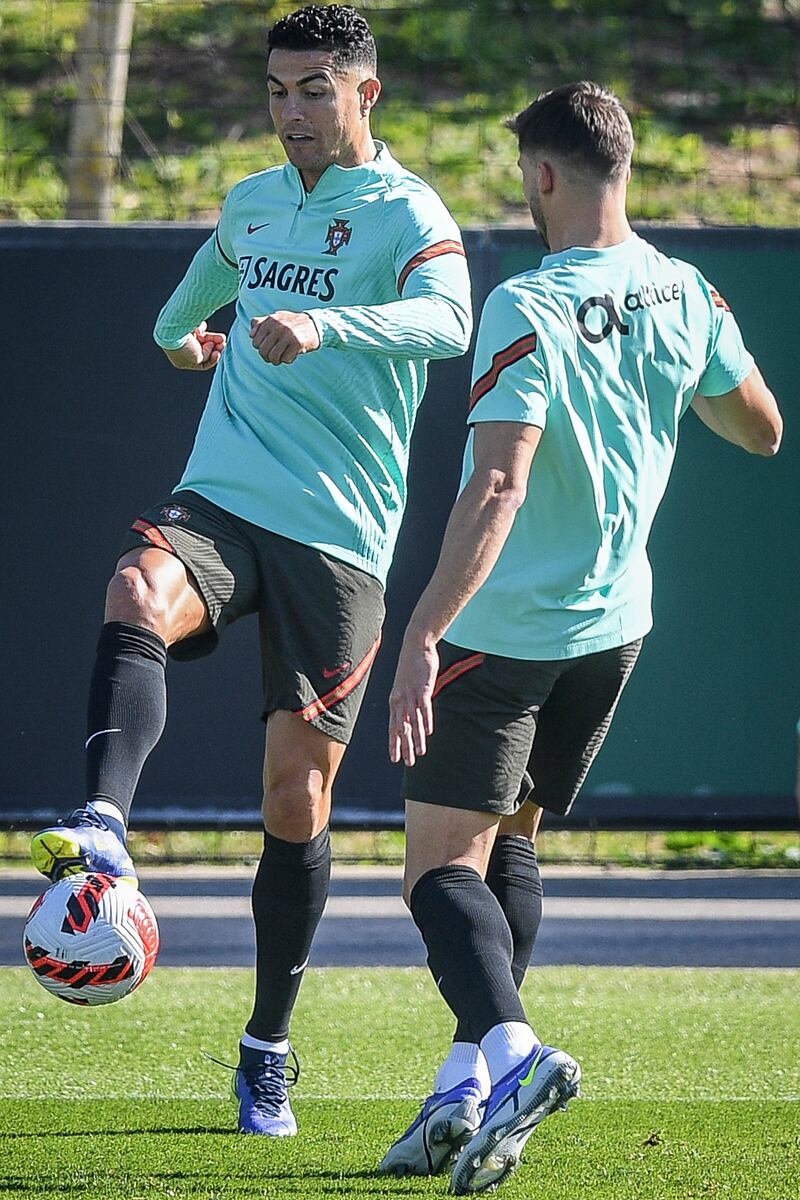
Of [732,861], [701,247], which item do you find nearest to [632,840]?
[732,861]

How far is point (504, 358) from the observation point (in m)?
2.82

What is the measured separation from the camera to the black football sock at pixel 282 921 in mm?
3586

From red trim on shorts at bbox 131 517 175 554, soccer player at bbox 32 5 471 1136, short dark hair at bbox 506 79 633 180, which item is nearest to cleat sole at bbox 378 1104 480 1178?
soccer player at bbox 32 5 471 1136

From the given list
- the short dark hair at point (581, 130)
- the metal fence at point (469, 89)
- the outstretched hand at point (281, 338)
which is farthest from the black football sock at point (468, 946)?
the metal fence at point (469, 89)

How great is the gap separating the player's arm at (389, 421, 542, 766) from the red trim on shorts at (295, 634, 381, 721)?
689 mm

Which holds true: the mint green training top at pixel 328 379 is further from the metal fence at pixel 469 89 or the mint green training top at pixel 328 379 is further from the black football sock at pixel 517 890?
the metal fence at pixel 469 89

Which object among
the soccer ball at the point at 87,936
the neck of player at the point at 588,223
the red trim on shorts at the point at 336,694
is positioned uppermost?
the neck of player at the point at 588,223

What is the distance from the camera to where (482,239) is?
6023 millimetres

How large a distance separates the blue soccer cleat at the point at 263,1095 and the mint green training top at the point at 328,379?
110cm

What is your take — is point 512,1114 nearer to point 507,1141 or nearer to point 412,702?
point 507,1141

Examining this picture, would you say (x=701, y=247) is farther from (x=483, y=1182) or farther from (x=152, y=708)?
(x=483, y=1182)

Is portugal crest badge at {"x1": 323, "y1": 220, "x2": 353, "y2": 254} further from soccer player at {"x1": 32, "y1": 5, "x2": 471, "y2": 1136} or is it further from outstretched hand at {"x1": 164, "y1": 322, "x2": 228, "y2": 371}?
outstretched hand at {"x1": 164, "y1": 322, "x2": 228, "y2": 371}

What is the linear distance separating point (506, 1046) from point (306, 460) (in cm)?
134

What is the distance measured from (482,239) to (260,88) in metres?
8.87
